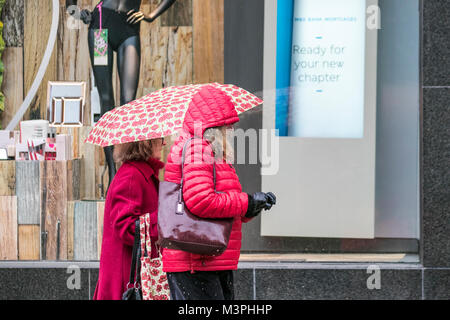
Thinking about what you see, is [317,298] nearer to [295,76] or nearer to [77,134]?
[295,76]

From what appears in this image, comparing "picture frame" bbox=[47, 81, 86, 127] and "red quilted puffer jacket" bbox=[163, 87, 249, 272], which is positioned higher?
"picture frame" bbox=[47, 81, 86, 127]

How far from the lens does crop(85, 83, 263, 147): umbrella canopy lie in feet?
12.1

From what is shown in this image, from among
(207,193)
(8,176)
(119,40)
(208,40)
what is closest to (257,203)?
(207,193)

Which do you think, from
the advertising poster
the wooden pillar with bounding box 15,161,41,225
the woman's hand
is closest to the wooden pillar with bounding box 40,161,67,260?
the wooden pillar with bounding box 15,161,41,225

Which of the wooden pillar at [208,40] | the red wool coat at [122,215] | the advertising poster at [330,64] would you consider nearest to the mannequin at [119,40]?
the wooden pillar at [208,40]

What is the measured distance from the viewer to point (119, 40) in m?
6.21

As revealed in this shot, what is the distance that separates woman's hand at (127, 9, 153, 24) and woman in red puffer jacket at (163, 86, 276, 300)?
2.58 m

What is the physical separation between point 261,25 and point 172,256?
2904 millimetres

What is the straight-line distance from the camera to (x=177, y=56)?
620 cm

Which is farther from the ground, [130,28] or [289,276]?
[130,28]

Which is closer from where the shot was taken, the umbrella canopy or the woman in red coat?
the umbrella canopy

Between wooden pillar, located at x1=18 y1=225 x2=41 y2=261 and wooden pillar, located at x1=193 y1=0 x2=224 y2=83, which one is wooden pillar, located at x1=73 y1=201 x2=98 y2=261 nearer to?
wooden pillar, located at x1=18 y1=225 x2=41 y2=261

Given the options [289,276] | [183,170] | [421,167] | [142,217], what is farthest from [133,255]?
[421,167]

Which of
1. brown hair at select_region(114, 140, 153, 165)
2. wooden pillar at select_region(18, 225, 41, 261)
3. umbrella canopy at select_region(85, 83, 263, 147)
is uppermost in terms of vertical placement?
umbrella canopy at select_region(85, 83, 263, 147)
